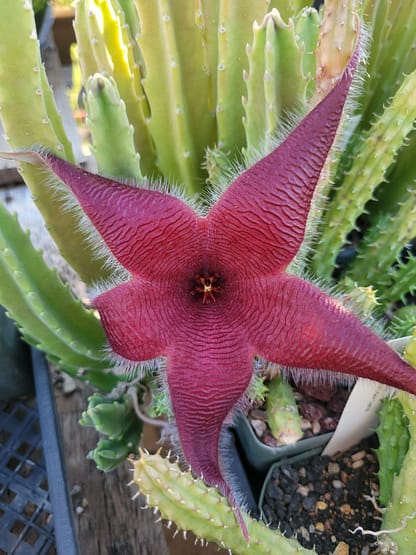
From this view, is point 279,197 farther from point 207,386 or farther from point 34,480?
point 34,480

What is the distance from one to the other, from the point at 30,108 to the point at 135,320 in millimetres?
293

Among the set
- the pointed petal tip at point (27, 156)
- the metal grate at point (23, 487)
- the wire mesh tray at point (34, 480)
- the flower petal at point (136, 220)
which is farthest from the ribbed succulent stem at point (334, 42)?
the metal grate at point (23, 487)

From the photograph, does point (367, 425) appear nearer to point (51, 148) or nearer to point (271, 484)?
point (271, 484)

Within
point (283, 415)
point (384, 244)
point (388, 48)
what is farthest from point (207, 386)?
point (388, 48)

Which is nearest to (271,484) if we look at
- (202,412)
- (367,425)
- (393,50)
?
(367,425)

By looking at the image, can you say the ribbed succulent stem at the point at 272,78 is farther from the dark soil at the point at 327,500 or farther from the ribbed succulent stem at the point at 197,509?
the dark soil at the point at 327,500

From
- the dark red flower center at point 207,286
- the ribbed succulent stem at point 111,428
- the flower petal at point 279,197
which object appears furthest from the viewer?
the ribbed succulent stem at point 111,428

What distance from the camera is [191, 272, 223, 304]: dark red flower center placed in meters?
0.68

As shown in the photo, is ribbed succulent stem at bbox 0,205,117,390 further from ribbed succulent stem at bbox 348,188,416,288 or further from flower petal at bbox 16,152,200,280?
ribbed succulent stem at bbox 348,188,416,288

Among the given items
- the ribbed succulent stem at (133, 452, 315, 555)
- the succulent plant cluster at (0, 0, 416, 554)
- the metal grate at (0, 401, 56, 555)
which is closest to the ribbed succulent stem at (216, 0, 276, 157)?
the succulent plant cluster at (0, 0, 416, 554)

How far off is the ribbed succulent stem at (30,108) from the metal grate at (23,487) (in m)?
0.36

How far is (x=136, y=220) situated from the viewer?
61 cm

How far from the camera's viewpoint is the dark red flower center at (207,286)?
0.68 meters

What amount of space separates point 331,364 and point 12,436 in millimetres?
639
